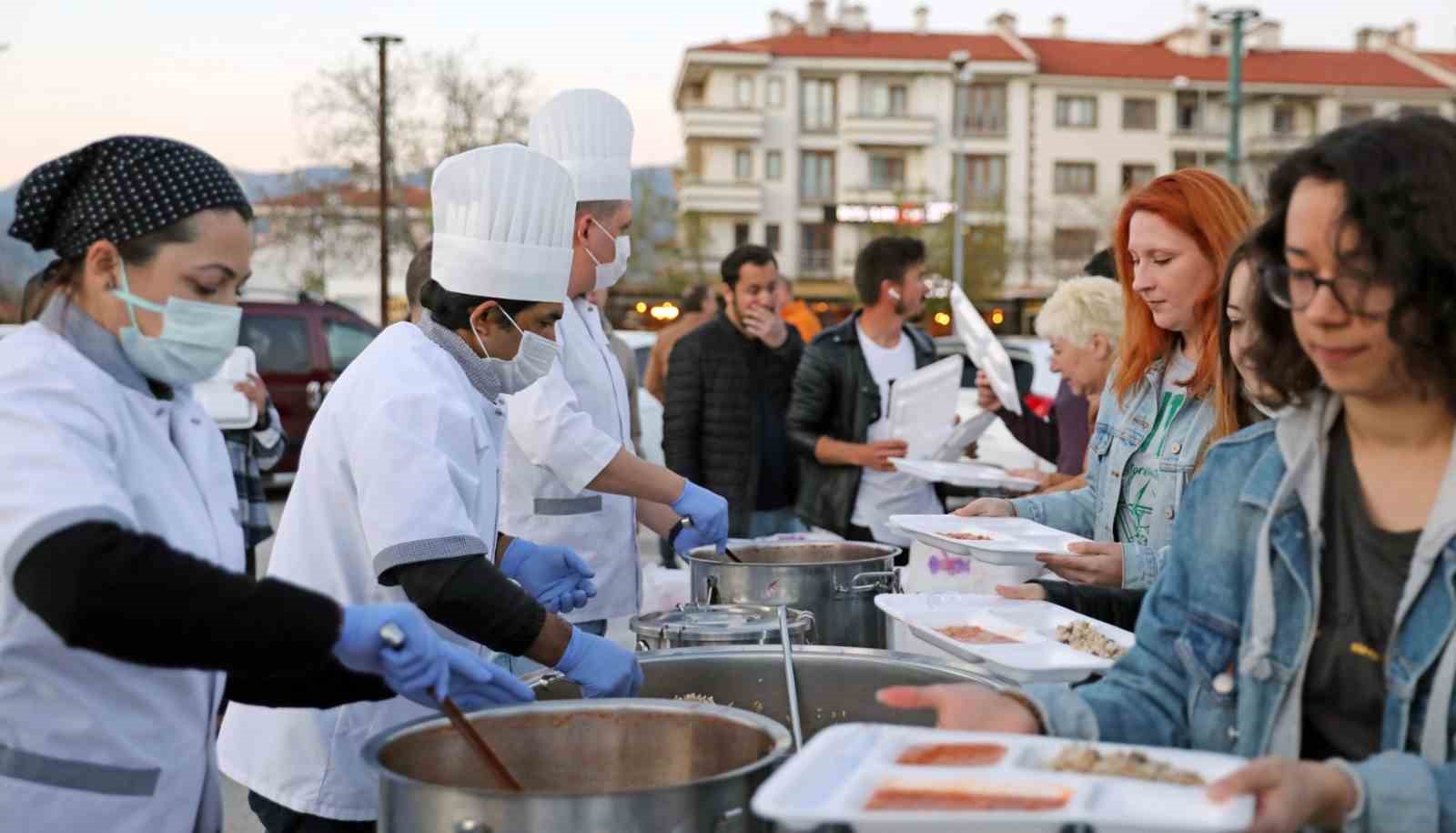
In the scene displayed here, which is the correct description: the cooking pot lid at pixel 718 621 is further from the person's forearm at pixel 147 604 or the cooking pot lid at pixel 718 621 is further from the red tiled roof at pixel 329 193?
the red tiled roof at pixel 329 193

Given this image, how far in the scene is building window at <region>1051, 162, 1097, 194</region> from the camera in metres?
57.4

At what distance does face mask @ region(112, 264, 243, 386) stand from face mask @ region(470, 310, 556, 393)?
765 millimetres

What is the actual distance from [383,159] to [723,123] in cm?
2567

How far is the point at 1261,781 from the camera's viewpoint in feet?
4.66

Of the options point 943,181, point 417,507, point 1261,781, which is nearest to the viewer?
point 1261,781

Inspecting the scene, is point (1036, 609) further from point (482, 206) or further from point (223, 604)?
point (223, 604)

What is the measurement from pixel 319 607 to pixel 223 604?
12cm

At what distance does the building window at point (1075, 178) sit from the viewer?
188 ft

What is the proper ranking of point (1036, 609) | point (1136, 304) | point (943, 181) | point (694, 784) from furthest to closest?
point (943, 181) → point (1136, 304) → point (1036, 609) → point (694, 784)

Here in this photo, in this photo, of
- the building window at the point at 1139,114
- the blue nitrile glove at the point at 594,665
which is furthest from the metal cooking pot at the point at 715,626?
the building window at the point at 1139,114

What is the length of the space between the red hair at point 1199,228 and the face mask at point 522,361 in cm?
129

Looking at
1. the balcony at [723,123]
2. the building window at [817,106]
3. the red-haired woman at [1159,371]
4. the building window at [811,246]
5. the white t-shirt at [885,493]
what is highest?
the building window at [817,106]

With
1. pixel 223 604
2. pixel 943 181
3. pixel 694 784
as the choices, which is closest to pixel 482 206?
pixel 223 604

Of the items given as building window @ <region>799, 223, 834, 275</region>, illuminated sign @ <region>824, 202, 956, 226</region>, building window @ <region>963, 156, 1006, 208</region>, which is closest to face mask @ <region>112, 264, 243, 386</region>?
illuminated sign @ <region>824, 202, 956, 226</region>
